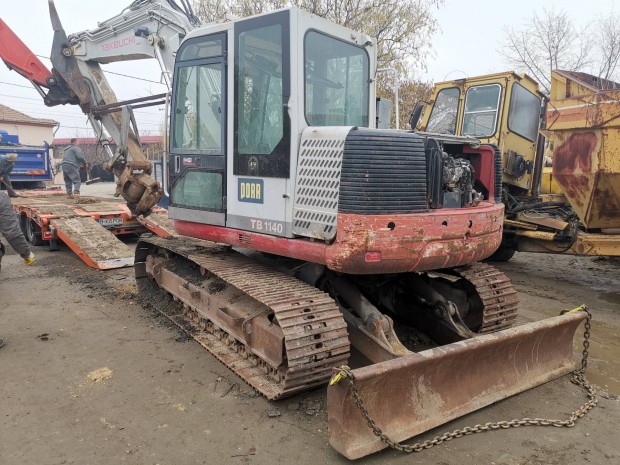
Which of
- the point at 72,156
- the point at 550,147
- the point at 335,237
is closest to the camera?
the point at 335,237

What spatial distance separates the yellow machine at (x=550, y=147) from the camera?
591cm

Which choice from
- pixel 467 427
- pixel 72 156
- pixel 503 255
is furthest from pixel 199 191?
pixel 72 156

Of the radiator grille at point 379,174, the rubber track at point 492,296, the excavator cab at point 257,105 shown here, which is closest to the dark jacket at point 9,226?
A: the excavator cab at point 257,105

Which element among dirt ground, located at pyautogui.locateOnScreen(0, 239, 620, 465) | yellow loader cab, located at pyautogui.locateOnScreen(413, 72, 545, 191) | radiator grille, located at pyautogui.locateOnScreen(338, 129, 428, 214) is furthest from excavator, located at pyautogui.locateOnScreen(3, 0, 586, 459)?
yellow loader cab, located at pyautogui.locateOnScreen(413, 72, 545, 191)

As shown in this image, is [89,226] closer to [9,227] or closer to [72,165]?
[9,227]

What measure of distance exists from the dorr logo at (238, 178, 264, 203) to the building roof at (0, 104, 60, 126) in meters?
33.4

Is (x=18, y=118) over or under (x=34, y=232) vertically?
over

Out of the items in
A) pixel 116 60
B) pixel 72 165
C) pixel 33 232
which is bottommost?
pixel 33 232

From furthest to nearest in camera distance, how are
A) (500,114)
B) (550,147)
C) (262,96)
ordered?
1. (500,114)
2. (550,147)
3. (262,96)

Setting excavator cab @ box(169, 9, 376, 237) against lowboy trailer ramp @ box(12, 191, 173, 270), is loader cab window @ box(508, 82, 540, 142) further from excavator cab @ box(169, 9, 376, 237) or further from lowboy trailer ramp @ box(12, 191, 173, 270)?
lowboy trailer ramp @ box(12, 191, 173, 270)

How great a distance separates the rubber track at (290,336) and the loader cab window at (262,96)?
84 centimetres

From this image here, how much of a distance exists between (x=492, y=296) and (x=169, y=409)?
2789 mm

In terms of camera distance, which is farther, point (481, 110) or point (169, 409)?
point (481, 110)

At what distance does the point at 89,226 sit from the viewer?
323 inches
